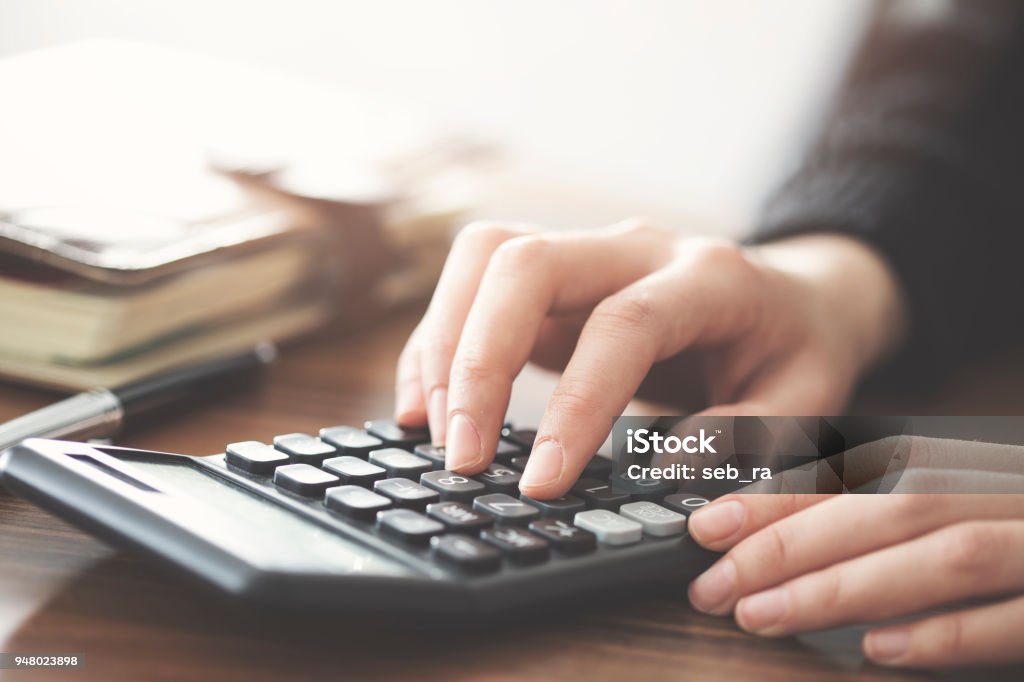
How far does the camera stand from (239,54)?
1626mm

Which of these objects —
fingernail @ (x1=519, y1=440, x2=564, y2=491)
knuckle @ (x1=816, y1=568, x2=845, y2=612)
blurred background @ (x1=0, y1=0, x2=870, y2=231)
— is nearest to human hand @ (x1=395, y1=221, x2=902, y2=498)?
fingernail @ (x1=519, y1=440, x2=564, y2=491)

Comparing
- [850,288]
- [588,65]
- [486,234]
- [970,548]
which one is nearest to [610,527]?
[970,548]

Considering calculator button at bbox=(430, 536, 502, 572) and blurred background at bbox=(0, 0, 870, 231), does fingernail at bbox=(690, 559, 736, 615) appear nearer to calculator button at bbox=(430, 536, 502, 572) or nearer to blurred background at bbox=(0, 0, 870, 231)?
calculator button at bbox=(430, 536, 502, 572)

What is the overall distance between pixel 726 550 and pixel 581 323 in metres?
0.23

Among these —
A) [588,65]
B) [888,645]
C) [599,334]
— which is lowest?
[888,645]

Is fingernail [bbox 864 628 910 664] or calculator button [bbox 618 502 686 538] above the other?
calculator button [bbox 618 502 686 538]

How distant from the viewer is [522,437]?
473 mm

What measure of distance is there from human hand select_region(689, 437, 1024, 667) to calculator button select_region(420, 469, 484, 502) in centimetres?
8

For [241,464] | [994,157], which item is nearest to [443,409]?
[241,464]

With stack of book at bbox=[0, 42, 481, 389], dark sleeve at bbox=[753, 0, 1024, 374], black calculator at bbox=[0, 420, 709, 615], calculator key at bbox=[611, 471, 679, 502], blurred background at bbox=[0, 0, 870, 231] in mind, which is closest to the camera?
black calculator at bbox=[0, 420, 709, 615]

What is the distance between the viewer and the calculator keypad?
13.3 inches

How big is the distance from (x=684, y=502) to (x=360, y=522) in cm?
13

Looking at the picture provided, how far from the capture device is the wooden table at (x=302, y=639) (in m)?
0.30

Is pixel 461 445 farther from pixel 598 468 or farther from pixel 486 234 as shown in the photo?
pixel 486 234
